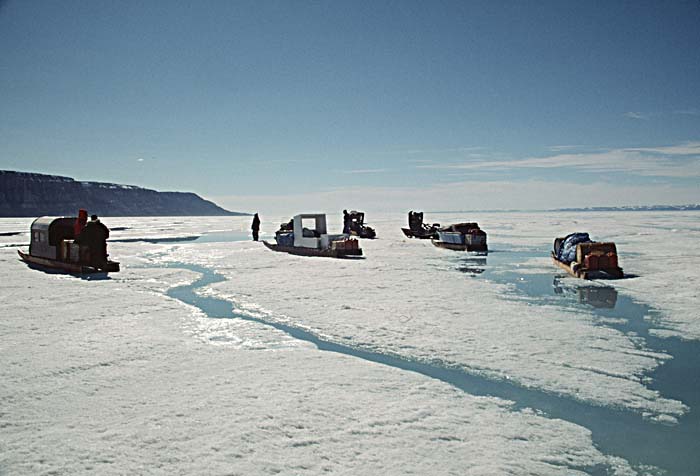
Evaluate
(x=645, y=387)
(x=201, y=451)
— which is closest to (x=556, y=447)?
(x=645, y=387)

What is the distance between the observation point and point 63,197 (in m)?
136

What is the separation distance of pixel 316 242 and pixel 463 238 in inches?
328

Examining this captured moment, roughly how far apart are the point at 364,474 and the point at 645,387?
392 centimetres

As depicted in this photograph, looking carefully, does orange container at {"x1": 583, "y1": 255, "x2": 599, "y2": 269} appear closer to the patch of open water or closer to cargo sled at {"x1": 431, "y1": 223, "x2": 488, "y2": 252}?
the patch of open water

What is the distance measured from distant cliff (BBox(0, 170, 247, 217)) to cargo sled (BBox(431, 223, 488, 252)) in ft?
422

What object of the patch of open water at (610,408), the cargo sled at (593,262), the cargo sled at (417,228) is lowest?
the patch of open water at (610,408)

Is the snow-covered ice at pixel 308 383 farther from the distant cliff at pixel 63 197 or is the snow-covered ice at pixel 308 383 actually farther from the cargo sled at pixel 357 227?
the distant cliff at pixel 63 197

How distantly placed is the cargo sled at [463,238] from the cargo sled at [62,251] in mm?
16958

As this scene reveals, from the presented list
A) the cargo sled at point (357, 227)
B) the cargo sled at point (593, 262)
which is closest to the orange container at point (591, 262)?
the cargo sled at point (593, 262)

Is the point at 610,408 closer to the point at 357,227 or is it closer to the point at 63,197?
the point at 357,227

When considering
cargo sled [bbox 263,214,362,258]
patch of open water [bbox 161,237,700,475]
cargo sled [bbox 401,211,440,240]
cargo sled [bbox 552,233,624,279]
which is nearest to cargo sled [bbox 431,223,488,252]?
cargo sled [bbox 263,214,362,258]

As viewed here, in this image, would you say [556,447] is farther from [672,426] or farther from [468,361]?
[468,361]

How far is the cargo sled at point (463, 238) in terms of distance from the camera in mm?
25047

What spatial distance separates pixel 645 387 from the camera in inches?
218
